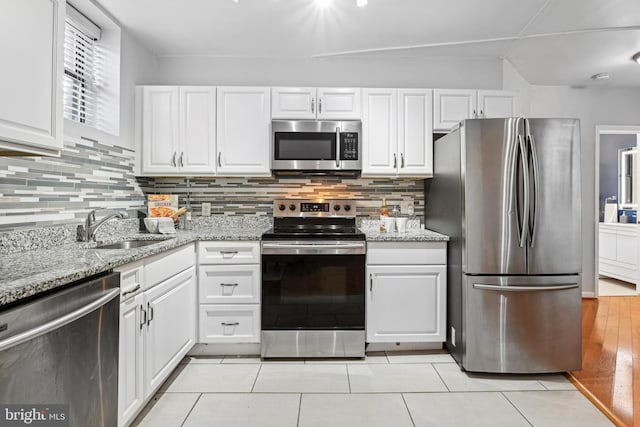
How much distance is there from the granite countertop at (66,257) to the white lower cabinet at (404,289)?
0.09 m

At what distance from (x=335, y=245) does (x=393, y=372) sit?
0.94 metres

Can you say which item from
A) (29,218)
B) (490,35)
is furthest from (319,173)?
(29,218)

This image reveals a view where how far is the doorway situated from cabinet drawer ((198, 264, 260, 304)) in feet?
13.1

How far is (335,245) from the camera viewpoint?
2658 millimetres

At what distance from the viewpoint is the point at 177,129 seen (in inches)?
118

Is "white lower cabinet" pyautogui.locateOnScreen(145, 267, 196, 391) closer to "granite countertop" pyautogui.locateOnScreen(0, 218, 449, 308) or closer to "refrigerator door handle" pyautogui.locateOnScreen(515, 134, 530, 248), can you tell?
"granite countertop" pyautogui.locateOnScreen(0, 218, 449, 308)

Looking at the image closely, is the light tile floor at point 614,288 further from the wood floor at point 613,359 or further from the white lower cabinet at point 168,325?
the white lower cabinet at point 168,325

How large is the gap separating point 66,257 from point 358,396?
1.71 m

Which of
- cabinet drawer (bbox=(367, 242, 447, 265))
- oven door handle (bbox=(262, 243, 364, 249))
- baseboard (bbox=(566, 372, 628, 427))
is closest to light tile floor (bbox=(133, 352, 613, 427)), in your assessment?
baseboard (bbox=(566, 372, 628, 427))

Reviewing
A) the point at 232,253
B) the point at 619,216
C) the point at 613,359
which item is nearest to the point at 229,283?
the point at 232,253

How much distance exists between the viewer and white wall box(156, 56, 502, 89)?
3.30m

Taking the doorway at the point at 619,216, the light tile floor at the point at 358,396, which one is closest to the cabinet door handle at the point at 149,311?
the light tile floor at the point at 358,396

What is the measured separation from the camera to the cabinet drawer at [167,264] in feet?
6.37

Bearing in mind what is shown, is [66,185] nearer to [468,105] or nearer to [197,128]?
[197,128]
